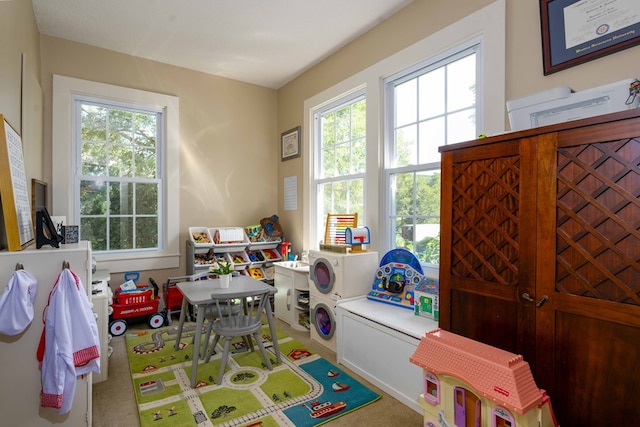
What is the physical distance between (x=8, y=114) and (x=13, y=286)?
1.26 m

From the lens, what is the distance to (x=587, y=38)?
1888mm

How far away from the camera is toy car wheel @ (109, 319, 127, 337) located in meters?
3.39

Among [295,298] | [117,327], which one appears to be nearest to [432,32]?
[295,298]

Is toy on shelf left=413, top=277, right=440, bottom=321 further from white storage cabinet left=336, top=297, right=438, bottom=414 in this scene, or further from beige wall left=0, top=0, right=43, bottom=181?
beige wall left=0, top=0, right=43, bottom=181

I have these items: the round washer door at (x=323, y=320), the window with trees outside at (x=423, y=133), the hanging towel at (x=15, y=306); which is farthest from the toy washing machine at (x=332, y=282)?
the hanging towel at (x=15, y=306)

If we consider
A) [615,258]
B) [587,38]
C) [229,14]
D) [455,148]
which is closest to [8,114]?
[229,14]

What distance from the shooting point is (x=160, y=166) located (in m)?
4.20

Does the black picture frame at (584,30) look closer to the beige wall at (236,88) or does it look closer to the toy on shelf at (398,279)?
the beige wall at (236,88)

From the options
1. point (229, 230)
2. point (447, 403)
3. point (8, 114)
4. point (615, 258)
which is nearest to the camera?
point (615, 258)

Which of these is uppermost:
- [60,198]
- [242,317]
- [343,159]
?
[343,159]

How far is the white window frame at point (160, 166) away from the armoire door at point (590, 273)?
12.8ft

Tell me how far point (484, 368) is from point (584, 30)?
1.93m

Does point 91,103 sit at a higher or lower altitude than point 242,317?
higher

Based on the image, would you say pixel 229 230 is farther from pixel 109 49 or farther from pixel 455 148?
pixel 455 148
